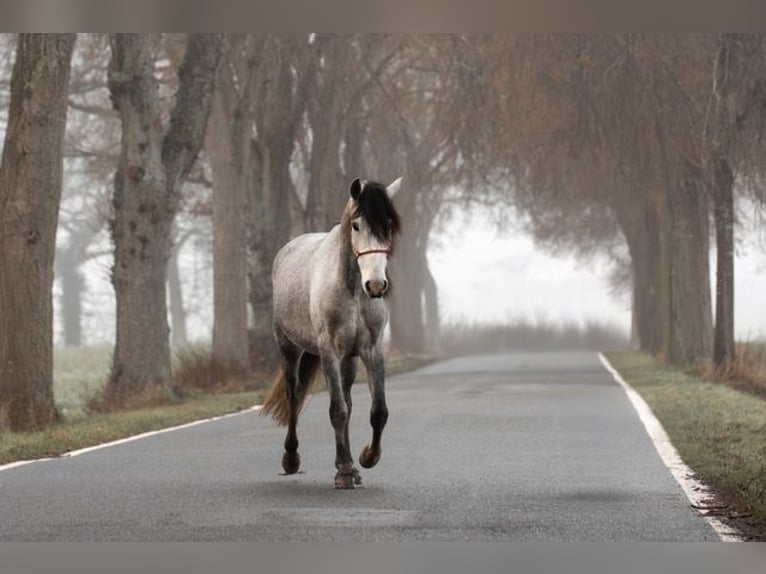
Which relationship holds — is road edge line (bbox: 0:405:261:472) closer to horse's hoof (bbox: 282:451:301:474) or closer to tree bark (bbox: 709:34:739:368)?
horse's hoof (bbox: 282:451:301:474)

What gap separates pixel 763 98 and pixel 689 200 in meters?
5.39

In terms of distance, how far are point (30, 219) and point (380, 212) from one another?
301 inches

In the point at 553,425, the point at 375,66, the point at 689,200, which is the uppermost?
the point at 375,66

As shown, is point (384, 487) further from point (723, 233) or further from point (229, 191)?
point (229, 191)

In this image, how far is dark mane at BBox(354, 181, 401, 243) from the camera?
8656 millimetres

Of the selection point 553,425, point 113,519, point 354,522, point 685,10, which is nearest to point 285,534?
point 354,522

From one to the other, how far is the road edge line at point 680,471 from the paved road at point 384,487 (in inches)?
3.5

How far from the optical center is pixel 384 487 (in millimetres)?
9883

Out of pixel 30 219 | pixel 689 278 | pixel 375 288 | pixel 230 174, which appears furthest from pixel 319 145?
pixel 375 288

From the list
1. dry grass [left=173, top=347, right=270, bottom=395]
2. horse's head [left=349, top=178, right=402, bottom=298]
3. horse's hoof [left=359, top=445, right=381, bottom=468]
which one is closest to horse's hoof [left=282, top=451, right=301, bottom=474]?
horse's hoof [left=359, top=445, right=381, bottom=468]

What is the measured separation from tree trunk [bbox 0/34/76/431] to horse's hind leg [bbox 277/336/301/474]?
537 centimetres

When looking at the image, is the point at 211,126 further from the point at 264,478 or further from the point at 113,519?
the point at 113,519

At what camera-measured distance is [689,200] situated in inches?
1070

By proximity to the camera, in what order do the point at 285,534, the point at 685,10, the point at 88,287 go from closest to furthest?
the point at 285,534
the point at 685,10
the point at 88,287
